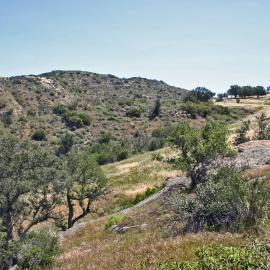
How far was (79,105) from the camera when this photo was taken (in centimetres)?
11475

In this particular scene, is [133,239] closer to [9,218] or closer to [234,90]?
[9,218]

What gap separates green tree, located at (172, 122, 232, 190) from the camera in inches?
1183

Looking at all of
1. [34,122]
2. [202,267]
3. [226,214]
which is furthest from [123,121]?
[202,267]

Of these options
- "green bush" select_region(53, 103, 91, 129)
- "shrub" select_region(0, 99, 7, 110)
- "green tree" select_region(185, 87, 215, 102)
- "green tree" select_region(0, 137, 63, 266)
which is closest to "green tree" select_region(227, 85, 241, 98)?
"green tree" select_region(185, 87, 215, 102)

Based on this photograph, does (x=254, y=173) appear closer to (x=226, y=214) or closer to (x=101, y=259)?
(x=226, y=214)

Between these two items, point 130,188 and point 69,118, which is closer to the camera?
point 130,188

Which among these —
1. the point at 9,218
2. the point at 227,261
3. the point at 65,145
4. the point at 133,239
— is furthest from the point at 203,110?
the point at 227,261

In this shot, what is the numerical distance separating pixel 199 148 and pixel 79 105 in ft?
287

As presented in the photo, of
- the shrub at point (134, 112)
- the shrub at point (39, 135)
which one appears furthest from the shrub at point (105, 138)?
the shrub at point (134, 112)

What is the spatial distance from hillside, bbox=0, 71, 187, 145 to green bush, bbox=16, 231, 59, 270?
6912 cm

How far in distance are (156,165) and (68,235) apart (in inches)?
1156

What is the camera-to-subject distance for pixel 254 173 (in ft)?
86.6

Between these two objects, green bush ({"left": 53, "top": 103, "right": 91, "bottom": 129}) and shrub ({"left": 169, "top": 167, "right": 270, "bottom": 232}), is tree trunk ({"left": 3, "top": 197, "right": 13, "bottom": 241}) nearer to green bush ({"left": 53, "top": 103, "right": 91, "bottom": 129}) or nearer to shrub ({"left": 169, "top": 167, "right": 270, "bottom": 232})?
shrub ({"left": 169, "top": 167, "right": 270, "bottom": 232})

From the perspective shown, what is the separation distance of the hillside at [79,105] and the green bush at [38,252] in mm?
69125
